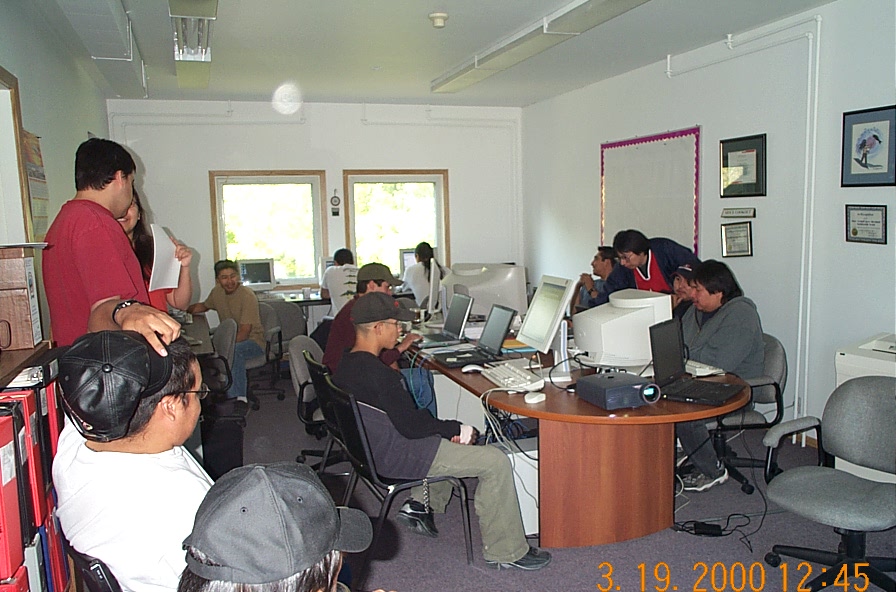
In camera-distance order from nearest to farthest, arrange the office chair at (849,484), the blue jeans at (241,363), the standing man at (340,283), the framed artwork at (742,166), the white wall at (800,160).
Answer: the office chair at (849,484) < the white wall at (800,160) < the framed artwork at (742,166) < the blue jeans at (241,363) < the standing man at (340,283)

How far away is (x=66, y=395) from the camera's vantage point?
1.40 m

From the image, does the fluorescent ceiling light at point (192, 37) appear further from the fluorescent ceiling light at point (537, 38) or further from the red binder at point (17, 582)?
the red binder at point (17, 582)

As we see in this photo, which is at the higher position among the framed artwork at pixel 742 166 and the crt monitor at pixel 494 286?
the framed artwork at pixel 742 166

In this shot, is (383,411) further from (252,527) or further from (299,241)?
(299,241)

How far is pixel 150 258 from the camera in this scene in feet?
9.18

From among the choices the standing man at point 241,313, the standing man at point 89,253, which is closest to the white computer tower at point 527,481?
the standing man at point 89,253

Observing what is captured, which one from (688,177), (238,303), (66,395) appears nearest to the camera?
(66,395)

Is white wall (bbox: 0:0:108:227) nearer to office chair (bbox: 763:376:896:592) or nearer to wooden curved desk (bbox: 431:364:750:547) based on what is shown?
wooden curved desk (bbox: 431:364:750:547)

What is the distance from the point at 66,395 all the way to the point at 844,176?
4.28m

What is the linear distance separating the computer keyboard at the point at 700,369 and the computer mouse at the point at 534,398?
2.65 ft

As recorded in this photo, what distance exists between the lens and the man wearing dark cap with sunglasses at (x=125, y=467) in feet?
4.62

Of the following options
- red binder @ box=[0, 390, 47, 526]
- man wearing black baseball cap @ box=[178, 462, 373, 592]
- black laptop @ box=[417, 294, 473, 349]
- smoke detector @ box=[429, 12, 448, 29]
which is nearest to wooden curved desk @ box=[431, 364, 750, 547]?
black laptop @ box=[417, 294, 473, 349]

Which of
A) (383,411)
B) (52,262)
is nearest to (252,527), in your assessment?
(52,262)

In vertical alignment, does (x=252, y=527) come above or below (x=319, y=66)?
below
